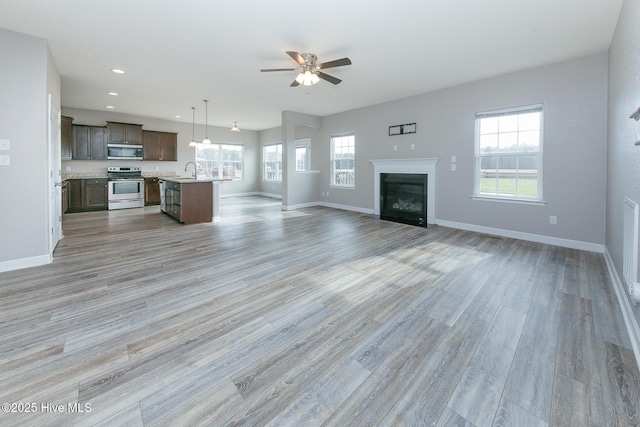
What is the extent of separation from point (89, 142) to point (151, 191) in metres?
1.94

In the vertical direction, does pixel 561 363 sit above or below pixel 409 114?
below

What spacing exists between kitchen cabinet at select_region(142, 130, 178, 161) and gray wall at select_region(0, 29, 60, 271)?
545 centimetres

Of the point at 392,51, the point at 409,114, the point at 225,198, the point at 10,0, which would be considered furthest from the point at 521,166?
the point at 225,198

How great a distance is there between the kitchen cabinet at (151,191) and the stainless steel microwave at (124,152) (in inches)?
28.9

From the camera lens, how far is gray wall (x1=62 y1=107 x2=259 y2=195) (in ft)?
25.7

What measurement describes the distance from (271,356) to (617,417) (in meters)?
1.76

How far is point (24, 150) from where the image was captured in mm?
3324

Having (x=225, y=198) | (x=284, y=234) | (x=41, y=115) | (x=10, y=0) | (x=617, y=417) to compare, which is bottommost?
(x=617, y=417)

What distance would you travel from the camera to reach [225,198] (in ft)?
35.0

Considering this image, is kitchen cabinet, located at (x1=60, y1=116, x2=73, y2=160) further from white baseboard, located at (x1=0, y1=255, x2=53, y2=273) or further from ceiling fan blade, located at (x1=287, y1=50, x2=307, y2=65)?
ceiling fan blade, located at (x1=287, y1=50, x2=307, y2=65)

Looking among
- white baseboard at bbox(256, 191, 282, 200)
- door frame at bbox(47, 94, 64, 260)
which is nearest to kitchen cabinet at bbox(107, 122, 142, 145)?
door frame at bbox(47, 94, 64, 260)

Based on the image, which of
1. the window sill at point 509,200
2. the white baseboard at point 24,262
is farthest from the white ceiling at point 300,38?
the white baseboard at point 24,262

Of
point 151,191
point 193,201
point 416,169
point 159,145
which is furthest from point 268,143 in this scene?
point 416,169

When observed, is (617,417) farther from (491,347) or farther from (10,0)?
(10,0)
